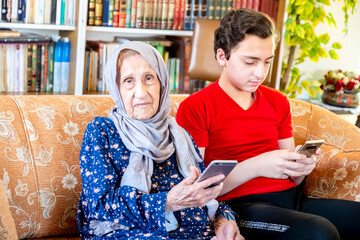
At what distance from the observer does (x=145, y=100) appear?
1.62 metres

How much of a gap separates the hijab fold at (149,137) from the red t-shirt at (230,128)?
0.11 meters

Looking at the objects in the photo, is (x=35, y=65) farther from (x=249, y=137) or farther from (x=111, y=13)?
(x=249, y=137)

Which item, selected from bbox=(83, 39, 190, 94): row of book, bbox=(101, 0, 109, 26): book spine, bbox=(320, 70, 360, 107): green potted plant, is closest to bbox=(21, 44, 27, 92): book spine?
bbox=(83, 39, 190, 94): row of book

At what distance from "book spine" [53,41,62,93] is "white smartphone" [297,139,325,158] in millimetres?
1782

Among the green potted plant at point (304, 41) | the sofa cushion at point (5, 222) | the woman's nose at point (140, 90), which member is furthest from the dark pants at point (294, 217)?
the green potted plant at point (304, 41)

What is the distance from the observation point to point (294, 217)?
1.63 m

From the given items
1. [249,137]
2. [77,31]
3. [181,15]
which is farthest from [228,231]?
[181,15]

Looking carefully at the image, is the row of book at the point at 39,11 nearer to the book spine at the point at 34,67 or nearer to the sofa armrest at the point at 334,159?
the book spine at the point at 34,67

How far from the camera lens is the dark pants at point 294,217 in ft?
5.15

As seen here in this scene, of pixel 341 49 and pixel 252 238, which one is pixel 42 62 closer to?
pixel 252 238

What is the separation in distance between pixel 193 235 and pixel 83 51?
5.77 feet

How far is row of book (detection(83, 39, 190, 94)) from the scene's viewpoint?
3207mm

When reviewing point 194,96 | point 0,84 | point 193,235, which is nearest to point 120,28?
point 0,84

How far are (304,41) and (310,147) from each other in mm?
2193
